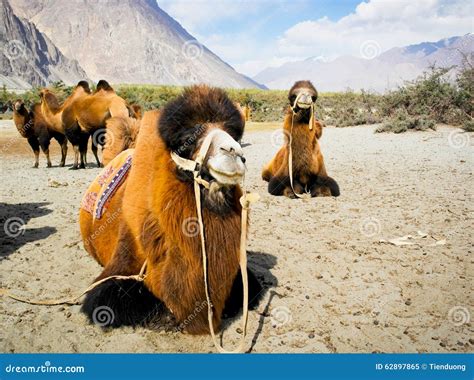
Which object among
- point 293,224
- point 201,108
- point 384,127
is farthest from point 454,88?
point 201,108

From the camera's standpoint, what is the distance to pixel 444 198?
24.2 feet

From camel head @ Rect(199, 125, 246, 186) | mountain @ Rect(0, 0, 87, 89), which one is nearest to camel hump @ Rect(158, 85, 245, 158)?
camel head @ Rect(199, 125, 246, 186)

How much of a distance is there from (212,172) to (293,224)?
395cm

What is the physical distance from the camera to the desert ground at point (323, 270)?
3367mm

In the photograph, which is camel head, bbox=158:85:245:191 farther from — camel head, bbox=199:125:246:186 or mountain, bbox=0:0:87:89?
mountain, bbox=0:0:87:89

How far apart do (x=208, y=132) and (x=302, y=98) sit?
4934mm

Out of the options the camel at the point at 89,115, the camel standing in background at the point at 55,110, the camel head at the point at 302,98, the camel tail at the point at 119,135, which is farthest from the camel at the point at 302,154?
the camel standing in background at the point at 55,110

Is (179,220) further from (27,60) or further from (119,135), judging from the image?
(27,60)

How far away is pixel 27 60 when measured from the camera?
112000 mm

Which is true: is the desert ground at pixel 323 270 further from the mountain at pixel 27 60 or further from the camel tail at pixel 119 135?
the mountain at pixel 27 60

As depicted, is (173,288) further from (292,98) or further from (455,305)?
(292,98)

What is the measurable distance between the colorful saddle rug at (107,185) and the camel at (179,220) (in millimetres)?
661

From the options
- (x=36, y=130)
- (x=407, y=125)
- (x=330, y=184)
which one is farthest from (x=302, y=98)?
(x=407, y=125)

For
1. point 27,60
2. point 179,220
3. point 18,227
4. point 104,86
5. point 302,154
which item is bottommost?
point 18,227
